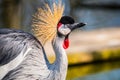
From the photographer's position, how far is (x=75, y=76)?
18.1 ft

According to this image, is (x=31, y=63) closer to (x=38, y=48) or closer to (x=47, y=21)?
(x=38, y=48)

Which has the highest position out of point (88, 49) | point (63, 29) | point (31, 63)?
point (63, 29)

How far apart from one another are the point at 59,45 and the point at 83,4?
8009 millimetres

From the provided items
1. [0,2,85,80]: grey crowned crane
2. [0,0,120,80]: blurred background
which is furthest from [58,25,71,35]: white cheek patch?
[0,0,120,80]: blurred background

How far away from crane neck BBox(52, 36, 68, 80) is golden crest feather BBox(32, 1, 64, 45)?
1.4 inches

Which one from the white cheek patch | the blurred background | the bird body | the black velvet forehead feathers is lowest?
the blurred background

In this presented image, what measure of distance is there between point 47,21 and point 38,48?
0.13 metres

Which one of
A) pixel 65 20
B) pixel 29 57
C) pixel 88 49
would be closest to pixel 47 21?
pixel 65 20

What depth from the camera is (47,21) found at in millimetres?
2023

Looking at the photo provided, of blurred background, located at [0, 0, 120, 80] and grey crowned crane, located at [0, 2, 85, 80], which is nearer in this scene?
grey crowned crane, located at [0, 2, 85, 80]

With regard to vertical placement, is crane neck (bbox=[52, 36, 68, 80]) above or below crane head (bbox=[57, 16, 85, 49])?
below

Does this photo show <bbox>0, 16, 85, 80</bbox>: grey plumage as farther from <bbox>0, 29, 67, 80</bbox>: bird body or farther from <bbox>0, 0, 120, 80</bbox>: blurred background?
<bbox>0, 0, 120, 80</bbox>: blurred background

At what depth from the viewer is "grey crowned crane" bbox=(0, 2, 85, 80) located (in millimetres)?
1932

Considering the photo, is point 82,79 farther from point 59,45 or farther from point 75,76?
point 59,45
